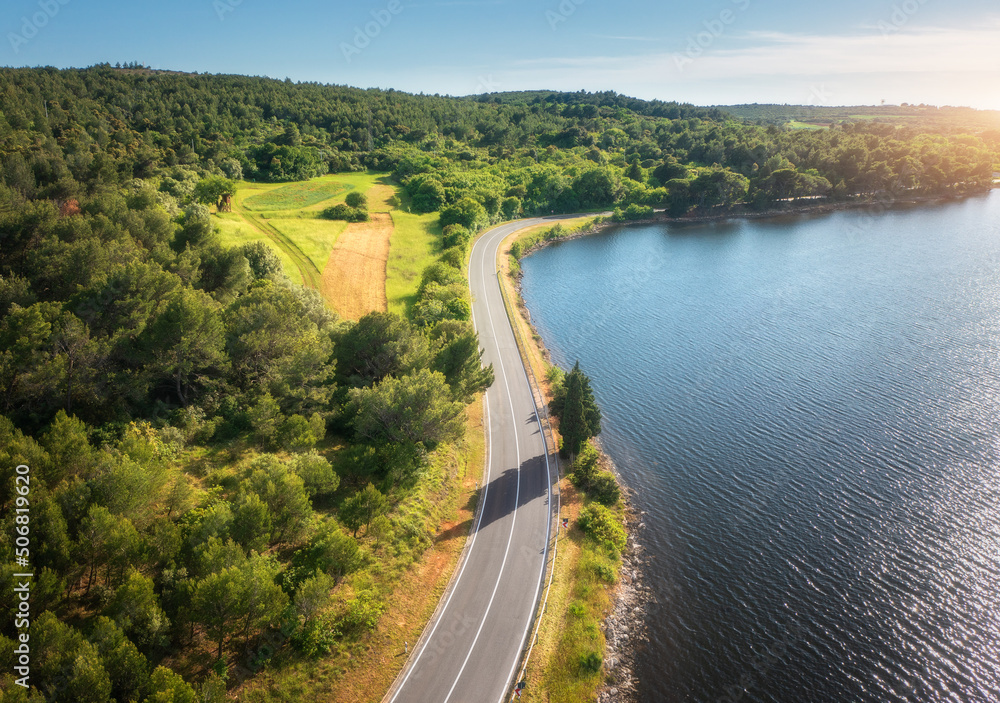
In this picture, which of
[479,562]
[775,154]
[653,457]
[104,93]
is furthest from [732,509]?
[104,93]

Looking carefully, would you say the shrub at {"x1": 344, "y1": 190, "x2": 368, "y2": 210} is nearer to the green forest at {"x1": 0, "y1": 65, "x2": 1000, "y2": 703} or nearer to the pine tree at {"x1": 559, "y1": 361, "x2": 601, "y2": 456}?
the green forest at {"x1": 0, "y1": 65, "x2": 1000, "y2": 703}

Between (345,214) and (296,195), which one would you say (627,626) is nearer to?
(345,214)

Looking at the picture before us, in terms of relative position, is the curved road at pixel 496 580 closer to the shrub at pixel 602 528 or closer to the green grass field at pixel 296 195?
the shrub at pixel 602 528

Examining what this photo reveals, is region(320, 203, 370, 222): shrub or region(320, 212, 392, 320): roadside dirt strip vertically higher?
region(320, 203, 370, 222): shrub

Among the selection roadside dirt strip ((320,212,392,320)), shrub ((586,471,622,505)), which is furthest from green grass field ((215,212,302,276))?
shrub ((586,471,622,505))

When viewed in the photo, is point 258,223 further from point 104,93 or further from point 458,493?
point 104,93

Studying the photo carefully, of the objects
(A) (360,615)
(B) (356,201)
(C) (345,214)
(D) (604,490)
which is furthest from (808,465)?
(B) (356,201)
